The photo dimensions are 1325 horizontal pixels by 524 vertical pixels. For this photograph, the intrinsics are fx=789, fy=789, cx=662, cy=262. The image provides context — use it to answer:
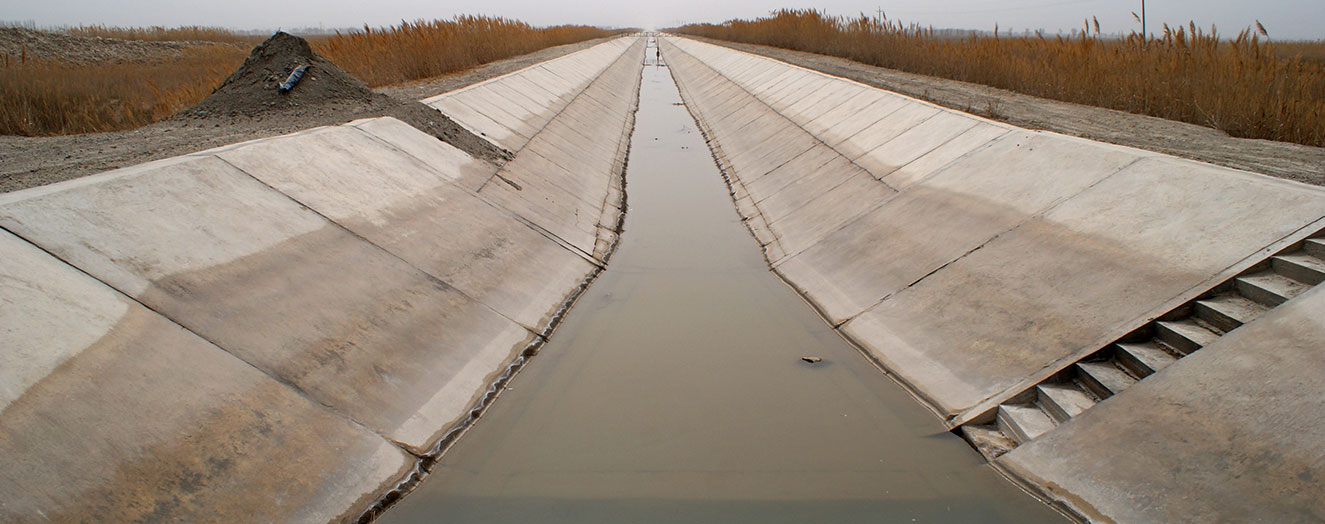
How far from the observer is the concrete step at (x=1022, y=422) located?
3.81m

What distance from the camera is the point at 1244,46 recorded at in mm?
9586

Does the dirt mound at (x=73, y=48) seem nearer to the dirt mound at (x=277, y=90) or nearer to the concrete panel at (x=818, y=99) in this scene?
the dirt mound at (x=277, y=90)

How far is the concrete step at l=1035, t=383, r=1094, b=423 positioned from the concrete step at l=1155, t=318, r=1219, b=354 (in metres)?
0.46

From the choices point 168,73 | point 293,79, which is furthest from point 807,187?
point 168,73

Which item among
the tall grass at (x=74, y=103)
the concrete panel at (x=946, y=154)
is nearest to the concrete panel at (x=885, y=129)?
the concrete panel at (x=946, y=154)

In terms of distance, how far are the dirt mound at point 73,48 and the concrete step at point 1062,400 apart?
72.5 ft

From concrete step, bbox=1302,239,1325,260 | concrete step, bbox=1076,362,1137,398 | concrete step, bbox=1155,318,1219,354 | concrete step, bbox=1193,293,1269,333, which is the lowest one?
concrete step, bbox=1076,362,1137,398

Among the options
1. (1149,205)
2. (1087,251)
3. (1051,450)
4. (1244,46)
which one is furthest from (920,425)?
(1244,46)

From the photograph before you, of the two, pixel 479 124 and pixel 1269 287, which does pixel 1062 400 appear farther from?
pixel 479 124

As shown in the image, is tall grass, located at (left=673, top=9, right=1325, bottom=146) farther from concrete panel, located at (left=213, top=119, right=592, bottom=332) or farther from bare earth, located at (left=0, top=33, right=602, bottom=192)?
bare earth, located at (left=0, top=33, right=602, bottom=192)

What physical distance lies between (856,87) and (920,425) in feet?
29.6

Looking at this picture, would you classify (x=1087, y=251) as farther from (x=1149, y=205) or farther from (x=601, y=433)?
(x=601, y=433)

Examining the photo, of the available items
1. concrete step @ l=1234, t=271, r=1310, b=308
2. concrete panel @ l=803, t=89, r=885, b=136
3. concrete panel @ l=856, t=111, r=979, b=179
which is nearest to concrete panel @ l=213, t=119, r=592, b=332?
concrete panel @ l=856, t=111, r=979, b=179

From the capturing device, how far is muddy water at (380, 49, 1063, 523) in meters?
3.53
